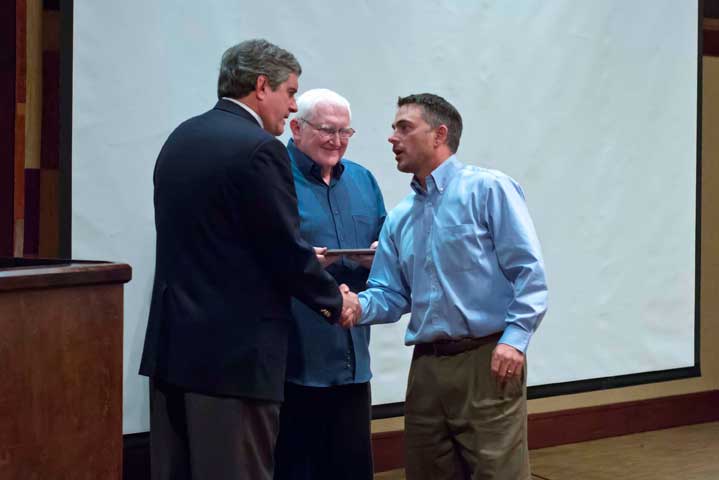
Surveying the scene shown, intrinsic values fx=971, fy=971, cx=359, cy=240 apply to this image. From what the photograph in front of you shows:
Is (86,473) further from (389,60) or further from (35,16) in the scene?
(389,60)

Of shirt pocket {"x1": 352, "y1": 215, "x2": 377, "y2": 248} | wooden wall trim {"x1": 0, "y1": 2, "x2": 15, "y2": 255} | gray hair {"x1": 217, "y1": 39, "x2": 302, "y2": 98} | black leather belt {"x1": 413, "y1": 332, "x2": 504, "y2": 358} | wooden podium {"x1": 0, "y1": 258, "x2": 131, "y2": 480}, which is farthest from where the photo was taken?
wooden wall trim {"x1": 0, "y1": 2, "x2": 15, "y2": 255}

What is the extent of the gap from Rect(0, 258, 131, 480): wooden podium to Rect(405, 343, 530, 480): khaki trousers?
80 cm

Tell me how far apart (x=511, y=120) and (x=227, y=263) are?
217 cm

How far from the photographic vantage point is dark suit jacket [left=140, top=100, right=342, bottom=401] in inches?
84.7

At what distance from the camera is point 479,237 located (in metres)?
2.43

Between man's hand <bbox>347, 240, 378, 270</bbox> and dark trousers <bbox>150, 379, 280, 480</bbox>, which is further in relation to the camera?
man's hand <bbox>347, 240, 378, 270</bbox>

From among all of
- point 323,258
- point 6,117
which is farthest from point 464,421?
point 6,117

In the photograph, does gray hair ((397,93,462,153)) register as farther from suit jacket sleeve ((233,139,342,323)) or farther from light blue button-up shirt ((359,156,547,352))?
suit jacket sleeve ((233,139,342,323))

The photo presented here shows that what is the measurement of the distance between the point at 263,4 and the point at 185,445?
1.71m

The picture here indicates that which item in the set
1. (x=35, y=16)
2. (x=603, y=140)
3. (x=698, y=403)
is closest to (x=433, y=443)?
(x=35, y=16)

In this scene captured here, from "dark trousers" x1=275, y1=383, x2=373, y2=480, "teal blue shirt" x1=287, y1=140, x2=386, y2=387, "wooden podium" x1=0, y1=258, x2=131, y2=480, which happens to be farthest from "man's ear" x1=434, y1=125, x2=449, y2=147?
"wooden podium" x1=0, y1=258, x2=131, y2=480

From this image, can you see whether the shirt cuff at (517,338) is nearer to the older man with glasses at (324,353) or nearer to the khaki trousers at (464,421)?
the khaki trousers at (464,421)

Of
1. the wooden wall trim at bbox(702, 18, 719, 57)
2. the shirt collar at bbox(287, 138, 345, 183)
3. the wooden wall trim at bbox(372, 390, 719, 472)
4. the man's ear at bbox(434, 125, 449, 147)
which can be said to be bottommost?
the wooden wall trim at bbox(372, 390, 719, 472)

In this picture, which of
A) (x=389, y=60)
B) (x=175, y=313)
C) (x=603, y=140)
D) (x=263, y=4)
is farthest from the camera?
(x=603, y=140)
